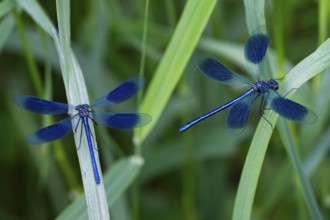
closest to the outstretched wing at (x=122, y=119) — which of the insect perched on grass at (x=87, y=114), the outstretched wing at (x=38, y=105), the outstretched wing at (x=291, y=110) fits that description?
the insect perched on grass at (x=87, y=114)

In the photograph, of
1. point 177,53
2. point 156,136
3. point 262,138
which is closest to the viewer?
point 262,138

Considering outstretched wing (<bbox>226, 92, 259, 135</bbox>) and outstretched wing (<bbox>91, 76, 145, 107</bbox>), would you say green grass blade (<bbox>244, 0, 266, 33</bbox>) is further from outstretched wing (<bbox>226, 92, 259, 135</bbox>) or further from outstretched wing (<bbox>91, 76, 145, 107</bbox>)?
outstretched wing (<bbox>91, 76, 145, 107</bbox>)

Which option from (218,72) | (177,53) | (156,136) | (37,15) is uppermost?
(156,136)

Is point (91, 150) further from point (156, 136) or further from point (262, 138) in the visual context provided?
point (156, 136)

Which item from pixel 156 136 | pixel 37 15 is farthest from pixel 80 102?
pixel 156 136

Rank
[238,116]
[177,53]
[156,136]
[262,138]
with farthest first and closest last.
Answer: [156,136] < [177,53] < [238,116] < [262,138]

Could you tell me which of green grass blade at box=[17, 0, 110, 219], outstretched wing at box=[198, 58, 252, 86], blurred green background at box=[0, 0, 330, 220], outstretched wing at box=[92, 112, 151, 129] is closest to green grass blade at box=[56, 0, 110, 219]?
green grass blade at box=[17, 0, 110, 219]
